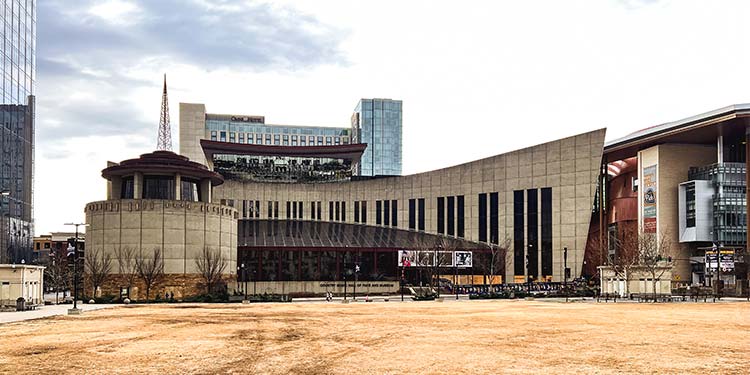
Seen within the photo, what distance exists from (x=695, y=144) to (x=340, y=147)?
192ft

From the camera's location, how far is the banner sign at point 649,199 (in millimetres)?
120312

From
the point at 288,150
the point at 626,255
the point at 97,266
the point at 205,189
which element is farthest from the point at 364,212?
the point at 97,266

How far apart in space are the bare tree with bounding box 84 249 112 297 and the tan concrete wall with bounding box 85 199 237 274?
616 mm

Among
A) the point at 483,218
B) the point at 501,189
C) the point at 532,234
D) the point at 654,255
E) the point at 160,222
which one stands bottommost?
the point at 654,255

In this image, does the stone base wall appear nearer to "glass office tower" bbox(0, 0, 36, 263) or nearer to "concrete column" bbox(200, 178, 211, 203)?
"concrete column" bbox(200, 178, 211, 203)

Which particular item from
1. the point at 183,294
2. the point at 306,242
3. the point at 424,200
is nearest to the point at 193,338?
the point at 183,294

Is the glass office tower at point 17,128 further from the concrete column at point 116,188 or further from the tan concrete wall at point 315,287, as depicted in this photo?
the tan concrete wall at point 315,287

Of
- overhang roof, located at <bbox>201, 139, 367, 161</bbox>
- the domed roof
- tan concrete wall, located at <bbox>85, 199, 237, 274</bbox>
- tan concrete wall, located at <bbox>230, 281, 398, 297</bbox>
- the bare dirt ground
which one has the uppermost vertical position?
overhang roof, located at <bbox>201, 139, 367, 161</bbox>

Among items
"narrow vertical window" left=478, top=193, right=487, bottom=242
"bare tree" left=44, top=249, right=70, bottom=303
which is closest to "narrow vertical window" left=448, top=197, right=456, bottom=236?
"narrow vertical window" left=478, top=193, right=487, bottom=242

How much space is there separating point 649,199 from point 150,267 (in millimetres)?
77304

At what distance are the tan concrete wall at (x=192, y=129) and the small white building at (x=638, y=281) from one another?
117 m

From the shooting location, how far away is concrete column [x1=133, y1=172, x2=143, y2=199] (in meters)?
92.2

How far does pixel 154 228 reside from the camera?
89688 mm

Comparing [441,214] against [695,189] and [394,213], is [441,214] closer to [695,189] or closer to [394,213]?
[394,213]
